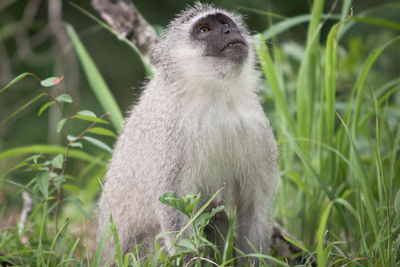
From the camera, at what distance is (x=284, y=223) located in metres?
4.34

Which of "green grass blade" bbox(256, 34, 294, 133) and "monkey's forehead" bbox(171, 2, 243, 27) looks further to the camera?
"green grass blade" bbox(256, 34, 294, 133)

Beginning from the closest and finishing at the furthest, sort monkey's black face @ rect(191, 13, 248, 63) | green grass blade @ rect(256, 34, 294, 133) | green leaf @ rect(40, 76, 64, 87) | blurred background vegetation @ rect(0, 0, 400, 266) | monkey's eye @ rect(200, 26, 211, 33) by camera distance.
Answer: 1. green leaf @ rect(40, 76, 64, 87)
2. monkey's black face @ rect(191, 13, 248, 63)
3. monkey's eye @ rect(200, 26, 211, 33)
4. green grass blade @ rect(256, 34, 294, 133)
5. blurred background vegetation @ rect(0, 0, 400, 266)

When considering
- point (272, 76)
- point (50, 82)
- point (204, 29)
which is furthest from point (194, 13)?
point (50, 82)

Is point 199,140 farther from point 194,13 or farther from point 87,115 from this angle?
point 194,13

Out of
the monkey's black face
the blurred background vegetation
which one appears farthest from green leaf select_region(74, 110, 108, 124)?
the blurred background vegetation

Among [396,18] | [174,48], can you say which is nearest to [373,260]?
[174,48]

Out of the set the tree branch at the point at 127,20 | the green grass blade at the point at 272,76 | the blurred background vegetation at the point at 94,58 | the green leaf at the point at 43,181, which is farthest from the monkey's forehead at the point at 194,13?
the green leaf at the point at 43,181

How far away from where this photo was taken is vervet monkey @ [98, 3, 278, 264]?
342 cm

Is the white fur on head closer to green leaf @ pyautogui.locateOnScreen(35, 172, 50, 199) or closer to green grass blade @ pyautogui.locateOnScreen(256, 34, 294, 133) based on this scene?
green grass blade @ pyautogui.locateOnScreen(256, 34, 294, 133)

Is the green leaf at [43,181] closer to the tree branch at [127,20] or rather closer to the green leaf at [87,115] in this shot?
the green leaf at [87,115]

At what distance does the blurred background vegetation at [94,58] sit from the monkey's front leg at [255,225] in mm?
1637

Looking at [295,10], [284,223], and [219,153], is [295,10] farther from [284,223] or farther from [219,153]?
[219,153]

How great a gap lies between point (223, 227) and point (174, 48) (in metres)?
1.42

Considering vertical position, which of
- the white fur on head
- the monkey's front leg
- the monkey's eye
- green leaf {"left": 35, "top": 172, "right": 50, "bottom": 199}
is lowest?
the monkey's front leg
